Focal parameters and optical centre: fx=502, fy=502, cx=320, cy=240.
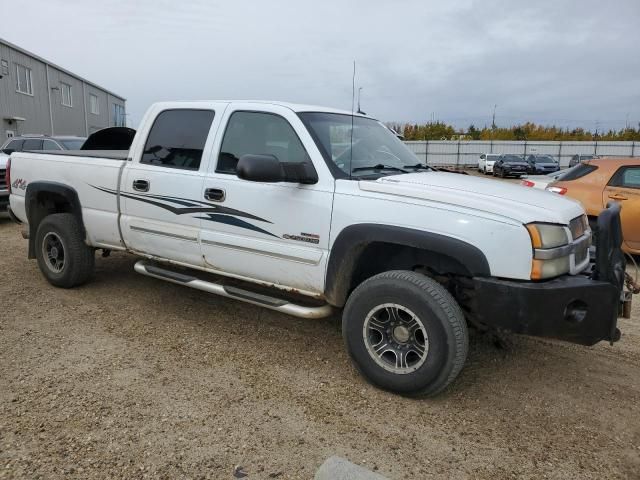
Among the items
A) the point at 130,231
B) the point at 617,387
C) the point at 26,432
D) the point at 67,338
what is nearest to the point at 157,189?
the point at 130,231

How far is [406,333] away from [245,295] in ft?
4.35

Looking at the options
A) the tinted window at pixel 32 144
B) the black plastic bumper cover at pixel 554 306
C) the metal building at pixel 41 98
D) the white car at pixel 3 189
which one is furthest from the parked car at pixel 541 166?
the black plastic bumper cover at pixel 554 306

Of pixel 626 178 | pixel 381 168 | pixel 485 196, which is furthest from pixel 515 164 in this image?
pixel 485 196

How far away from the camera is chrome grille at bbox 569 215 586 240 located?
3.21 metres

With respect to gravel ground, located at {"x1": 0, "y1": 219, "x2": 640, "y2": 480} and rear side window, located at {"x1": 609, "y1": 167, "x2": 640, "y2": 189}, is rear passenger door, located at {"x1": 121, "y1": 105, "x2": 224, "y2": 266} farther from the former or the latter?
rear side window, located at {"x1": 609, "y1": 167, "x2": 640, "y2": 189}

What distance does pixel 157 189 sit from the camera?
170 inches

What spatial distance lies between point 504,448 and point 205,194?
275 cm

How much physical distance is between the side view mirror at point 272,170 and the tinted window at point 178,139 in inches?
37.4

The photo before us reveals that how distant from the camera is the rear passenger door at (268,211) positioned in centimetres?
353

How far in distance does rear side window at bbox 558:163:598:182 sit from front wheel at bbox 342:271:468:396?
17.4 feet

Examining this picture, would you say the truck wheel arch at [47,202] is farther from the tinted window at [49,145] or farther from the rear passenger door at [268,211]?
the tinted window at [49,145]

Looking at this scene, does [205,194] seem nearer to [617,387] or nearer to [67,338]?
[67,338]

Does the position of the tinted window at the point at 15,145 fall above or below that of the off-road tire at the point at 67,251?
above

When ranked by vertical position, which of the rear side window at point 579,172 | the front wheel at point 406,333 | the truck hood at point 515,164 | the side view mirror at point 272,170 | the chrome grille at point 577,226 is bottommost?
the front wheel at point 406,333
